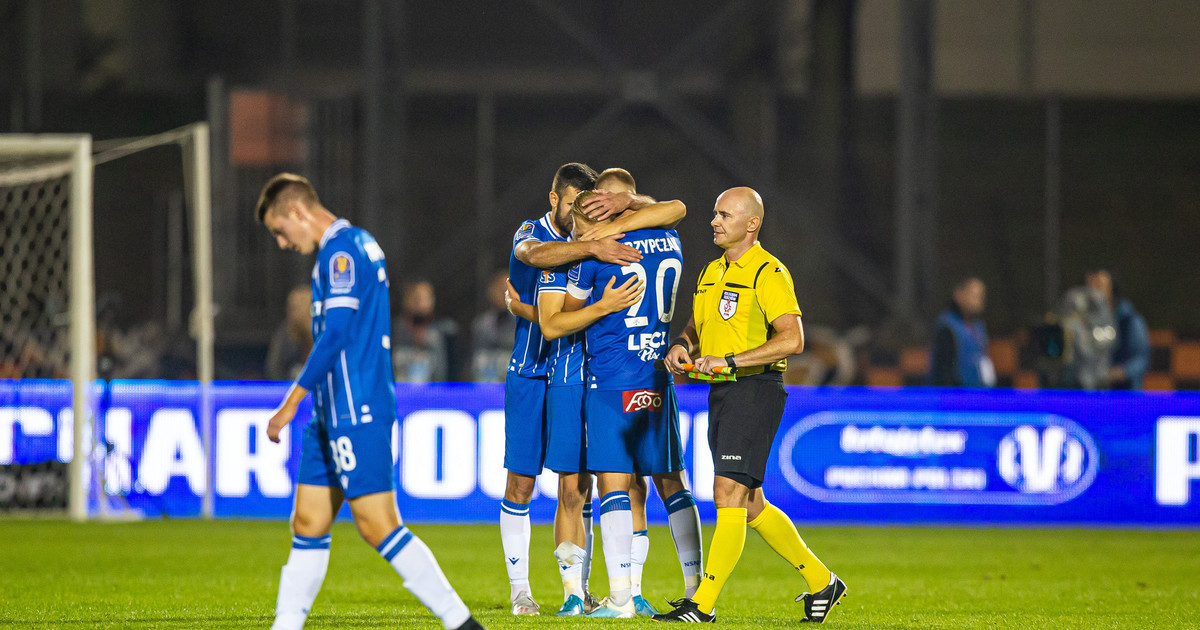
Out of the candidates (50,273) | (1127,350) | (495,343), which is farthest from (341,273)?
(50,273)

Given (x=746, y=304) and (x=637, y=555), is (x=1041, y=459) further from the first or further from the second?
(x=746, y=304)

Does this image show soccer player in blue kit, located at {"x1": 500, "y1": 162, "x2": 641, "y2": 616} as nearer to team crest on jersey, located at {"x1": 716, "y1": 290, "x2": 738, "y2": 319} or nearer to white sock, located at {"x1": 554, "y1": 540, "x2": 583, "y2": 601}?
white sock, located at {"x1": 554, "y1": 540, "x2": 583, "y2": 601}

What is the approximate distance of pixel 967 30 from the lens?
19.5m

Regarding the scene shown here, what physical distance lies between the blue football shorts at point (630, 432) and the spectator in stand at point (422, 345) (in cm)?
678

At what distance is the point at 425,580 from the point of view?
4961 mm

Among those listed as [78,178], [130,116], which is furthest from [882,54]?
[78,178]

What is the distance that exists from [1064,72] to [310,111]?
9944 millimetres

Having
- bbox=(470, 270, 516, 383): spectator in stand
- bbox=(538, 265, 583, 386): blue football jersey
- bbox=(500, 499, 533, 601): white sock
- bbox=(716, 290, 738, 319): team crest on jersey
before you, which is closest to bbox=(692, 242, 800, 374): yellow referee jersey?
bbox=(716, 290, 738, 319): team crest on jersey

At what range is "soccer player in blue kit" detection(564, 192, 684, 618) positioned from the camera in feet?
20.4

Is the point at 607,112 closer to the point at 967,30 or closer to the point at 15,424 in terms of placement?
the point at 967,30

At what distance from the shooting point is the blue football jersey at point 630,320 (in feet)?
20.5

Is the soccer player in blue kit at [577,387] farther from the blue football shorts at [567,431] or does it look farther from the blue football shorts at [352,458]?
the blue football shorts at [352,458]

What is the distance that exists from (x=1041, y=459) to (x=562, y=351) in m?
6.87

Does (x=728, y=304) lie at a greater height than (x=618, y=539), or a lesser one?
greater
